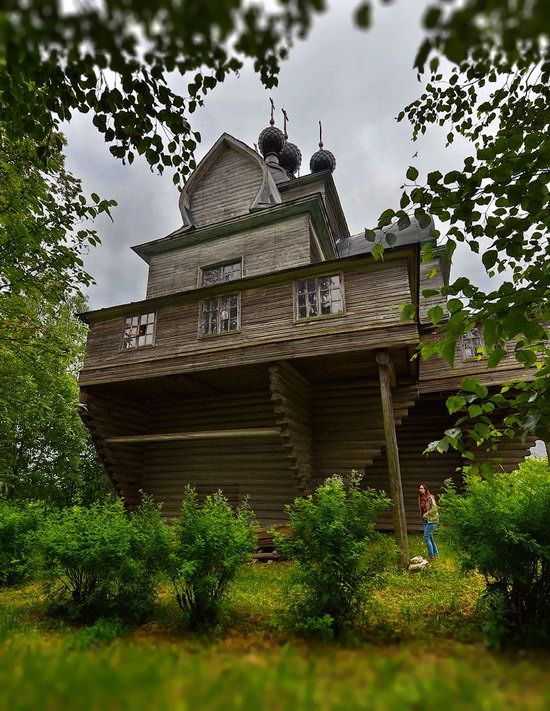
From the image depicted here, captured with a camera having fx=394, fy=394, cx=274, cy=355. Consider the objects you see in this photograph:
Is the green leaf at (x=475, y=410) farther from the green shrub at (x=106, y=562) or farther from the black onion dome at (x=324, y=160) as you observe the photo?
the black onion dome at (x=324, y=160)

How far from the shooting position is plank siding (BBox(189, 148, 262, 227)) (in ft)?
49.1

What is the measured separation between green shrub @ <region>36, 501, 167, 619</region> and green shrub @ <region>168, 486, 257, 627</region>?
326mm

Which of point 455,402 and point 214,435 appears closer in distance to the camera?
point 455,402

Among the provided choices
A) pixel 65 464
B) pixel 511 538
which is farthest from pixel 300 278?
pixel 65 464

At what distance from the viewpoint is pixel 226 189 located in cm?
1541

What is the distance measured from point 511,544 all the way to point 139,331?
10.8 metres

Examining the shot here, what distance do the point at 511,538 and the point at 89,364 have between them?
11738mm

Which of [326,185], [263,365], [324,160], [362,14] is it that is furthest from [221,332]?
[324,160]

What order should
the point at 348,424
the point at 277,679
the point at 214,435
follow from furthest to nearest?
the point at 348,424
the point at 214,435
the point at 277,679

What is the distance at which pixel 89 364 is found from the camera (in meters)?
12.2

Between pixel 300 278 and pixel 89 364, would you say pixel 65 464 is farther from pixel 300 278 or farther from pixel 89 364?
pixel 300 278

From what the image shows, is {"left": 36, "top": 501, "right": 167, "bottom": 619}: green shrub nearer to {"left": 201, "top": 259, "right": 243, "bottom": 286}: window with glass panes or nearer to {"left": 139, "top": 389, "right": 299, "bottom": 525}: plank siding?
{"left": 139, "top": 389, "right": 299, "bottom": 525}: plank siding

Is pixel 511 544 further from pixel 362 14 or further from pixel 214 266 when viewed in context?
pixel 214 266

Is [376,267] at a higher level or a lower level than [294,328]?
higher
